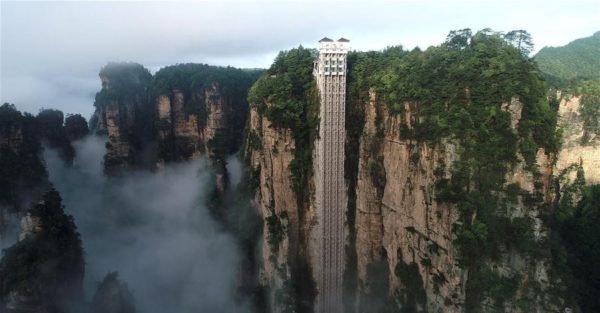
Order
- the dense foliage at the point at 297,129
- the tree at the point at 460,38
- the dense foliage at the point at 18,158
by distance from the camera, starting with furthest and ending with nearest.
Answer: the dense foliage at the point at 18,158
the dense foliage at the point at 297,129
the tree at the point at 460,38

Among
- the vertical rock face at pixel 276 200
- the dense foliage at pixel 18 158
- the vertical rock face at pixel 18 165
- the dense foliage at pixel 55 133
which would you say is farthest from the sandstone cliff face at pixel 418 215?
the dense foliage at pixel 55 133

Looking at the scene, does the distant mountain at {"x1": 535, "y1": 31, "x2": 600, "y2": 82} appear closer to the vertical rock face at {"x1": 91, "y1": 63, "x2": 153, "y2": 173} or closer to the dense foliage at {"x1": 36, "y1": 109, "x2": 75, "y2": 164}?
the vertical rock face at {"x1": 91, "y1": 63, "x2": 153, "y2": 173}

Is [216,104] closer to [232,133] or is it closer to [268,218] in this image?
[232,133]

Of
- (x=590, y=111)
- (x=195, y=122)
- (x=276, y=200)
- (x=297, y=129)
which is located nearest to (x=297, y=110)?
(x=297, y=129)

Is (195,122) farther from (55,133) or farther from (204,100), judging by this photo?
(55,133)

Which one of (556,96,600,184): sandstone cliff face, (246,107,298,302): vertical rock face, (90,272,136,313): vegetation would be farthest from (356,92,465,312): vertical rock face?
(90,272,136,313): vegetation

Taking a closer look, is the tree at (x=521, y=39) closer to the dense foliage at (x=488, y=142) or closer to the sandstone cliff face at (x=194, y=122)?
the dense foliage at (x=488, y=142)

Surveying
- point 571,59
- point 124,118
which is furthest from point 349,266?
point 571,59
